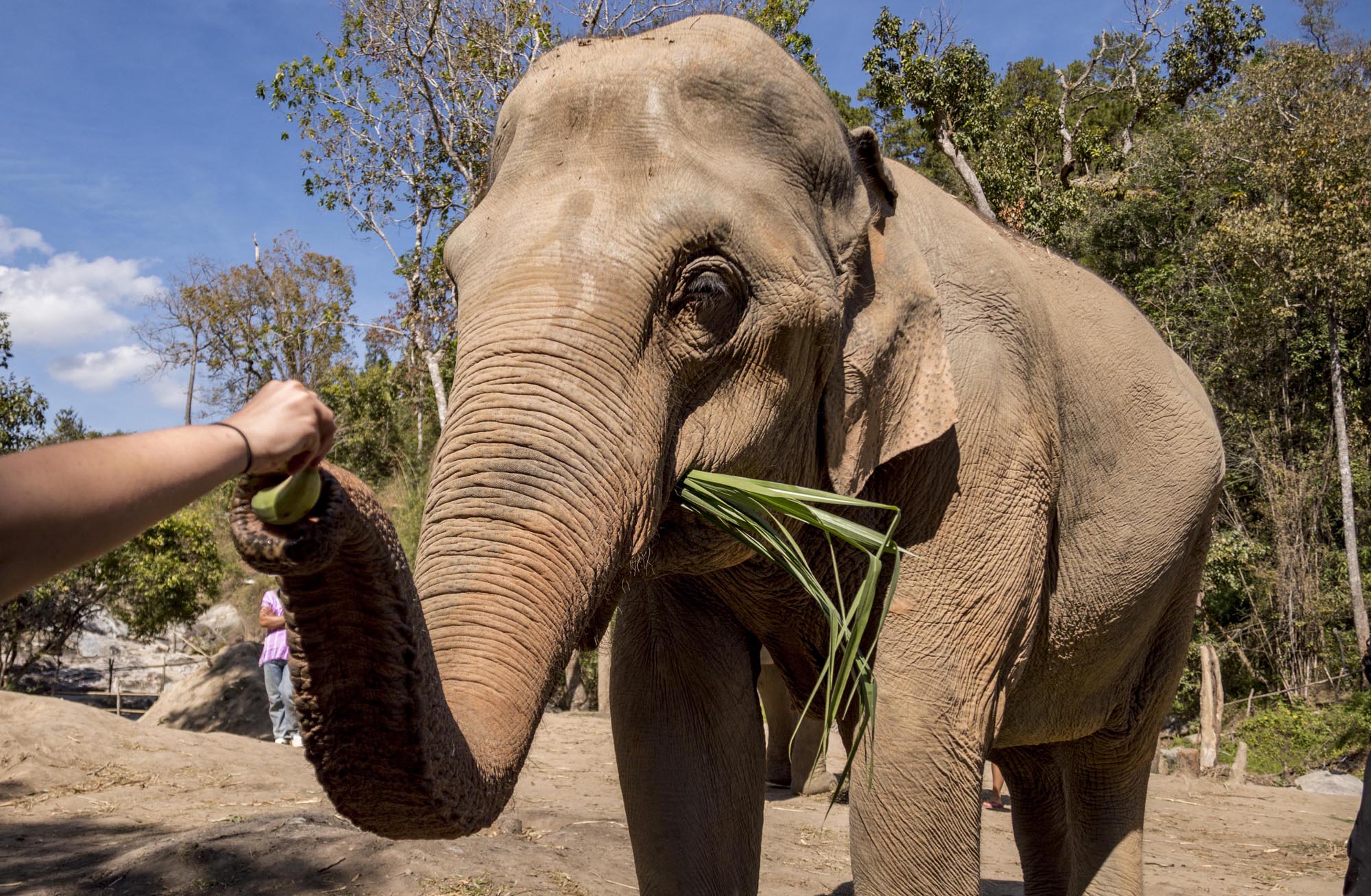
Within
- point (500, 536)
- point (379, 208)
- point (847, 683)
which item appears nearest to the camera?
point (500, 536)

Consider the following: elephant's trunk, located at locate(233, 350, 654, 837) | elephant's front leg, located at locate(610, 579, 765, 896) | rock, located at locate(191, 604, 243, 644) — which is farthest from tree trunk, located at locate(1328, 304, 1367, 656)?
rock, located at locate(191, 604, 243, 644)

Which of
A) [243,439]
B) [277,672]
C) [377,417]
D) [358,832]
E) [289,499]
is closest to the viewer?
[243,439]

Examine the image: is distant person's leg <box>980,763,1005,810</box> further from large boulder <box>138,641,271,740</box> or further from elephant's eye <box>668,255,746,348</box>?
large boulder <box>138,641,271,740</box>

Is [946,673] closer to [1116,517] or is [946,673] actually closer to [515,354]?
[1116,517]

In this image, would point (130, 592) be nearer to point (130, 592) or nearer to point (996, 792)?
point (130, 592)

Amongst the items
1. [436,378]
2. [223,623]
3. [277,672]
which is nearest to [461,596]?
[277,672]

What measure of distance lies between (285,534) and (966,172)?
18.6m

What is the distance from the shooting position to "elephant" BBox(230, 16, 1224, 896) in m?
1.67

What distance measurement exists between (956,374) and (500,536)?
1610 millimetres

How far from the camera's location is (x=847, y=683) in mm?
3398

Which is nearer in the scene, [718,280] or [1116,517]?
[718,280]

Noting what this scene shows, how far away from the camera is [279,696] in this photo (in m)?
10.5

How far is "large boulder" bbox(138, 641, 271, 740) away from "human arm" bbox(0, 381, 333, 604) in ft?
42.7

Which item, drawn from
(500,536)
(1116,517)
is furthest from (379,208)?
(500,536)
